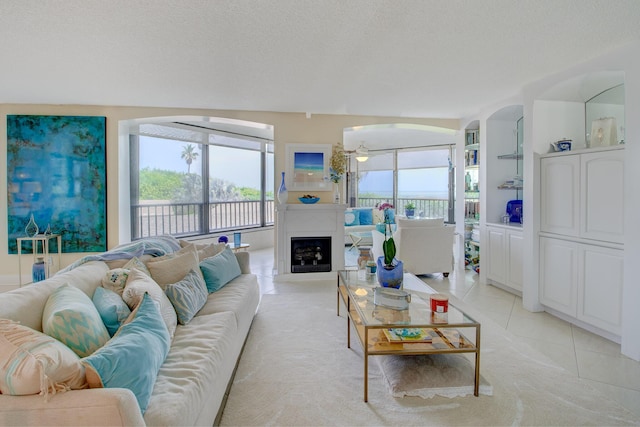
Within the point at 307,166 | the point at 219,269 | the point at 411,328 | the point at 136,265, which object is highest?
the point at 307,166

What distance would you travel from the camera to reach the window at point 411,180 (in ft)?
26.5

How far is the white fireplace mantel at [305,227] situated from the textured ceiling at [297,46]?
157 centimetres

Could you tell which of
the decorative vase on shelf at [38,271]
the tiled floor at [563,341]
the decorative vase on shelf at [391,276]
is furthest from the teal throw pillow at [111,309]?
the decorative vase on shelf at [38,271]

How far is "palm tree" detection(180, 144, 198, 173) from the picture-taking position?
6225 mm

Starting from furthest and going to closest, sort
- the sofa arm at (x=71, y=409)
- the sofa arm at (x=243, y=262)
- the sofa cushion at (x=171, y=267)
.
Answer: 1. the sofa arm at (x=243, y=262)
2. the sofa cushion at (x=171, y=267)
3. the sofa arm at (x=71, y=409)

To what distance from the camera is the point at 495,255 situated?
4.43m

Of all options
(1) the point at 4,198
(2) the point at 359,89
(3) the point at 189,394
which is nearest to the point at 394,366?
(3) the point at 189,394

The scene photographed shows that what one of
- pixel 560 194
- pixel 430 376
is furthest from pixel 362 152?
pixel 430 376

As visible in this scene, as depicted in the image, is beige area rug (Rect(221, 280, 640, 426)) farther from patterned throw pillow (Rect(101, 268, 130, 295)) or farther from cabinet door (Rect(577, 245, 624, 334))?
patterned throw pillow (Rect(101, 268, 130, 295))

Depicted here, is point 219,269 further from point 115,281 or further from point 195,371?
point 195,371

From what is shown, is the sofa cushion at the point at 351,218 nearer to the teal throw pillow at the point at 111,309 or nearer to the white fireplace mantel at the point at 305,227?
the white fireplace mantel at the point at 305,227

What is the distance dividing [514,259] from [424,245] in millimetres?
1153

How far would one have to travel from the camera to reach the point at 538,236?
3586 mm

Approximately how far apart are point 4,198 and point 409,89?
5528 mm
